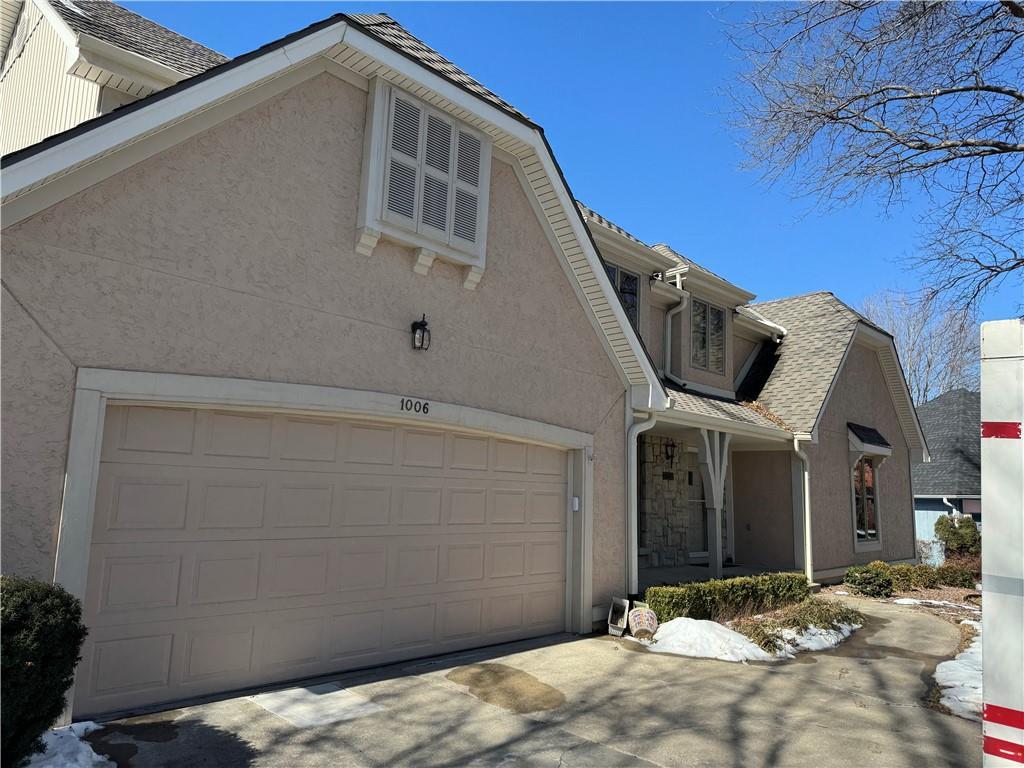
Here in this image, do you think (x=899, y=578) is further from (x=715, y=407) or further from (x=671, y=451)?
(x=715, y=407)

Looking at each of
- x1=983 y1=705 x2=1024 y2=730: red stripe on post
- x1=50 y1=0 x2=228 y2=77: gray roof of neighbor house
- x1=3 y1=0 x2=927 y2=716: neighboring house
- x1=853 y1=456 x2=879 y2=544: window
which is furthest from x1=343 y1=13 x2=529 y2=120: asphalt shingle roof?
x1=853 y1=456 x2=879 y2=544: window

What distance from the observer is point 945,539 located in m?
19.9

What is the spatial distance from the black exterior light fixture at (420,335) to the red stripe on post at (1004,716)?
222 inches

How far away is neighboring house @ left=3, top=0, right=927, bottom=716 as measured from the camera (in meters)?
5.10

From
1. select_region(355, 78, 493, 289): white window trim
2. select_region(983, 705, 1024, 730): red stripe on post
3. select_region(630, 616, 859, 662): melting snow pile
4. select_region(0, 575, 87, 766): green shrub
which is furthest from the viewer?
select_region(630, 616, 859, 662): melting snow pile

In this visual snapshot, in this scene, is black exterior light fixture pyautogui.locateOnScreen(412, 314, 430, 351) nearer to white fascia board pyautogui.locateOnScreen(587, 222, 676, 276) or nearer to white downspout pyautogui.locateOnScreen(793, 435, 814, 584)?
white fascia board pyautogui.locateOnScreen(587, 222, 676, 276)

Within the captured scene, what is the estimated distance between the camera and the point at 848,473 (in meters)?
15.8

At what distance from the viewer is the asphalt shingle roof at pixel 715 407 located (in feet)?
38.9

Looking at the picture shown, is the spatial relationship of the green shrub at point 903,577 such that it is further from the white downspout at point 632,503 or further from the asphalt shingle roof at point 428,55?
the asphalt shingle roof at point 428,55

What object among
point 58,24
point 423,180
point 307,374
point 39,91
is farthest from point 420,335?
point 39,91

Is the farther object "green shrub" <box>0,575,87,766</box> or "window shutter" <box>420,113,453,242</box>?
"window shutter" <box>420,113,453,242</box>

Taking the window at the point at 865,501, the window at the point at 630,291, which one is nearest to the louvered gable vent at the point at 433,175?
the window at the point at 630,291

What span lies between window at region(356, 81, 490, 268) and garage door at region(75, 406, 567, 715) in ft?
6.89

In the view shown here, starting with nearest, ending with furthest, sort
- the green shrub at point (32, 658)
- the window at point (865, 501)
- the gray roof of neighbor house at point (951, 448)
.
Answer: the green shrub at point (32, 658)
the window at point (865, 501)
the gray roof of neighbor house at point (951, 448)
